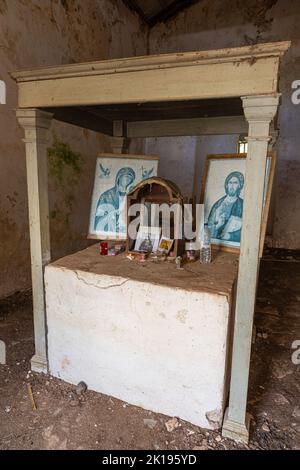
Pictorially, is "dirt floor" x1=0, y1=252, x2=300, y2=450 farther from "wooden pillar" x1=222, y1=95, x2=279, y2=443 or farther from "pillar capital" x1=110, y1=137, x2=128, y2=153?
"pillar capital" x1=110, y1=137, x2=128, y2=153

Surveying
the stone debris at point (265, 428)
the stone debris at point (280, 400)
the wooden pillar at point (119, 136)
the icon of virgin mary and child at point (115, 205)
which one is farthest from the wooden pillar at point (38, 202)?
the stone debris at point (280, 400)

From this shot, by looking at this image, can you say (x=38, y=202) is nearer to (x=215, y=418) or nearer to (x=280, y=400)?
(x=215, y=418)

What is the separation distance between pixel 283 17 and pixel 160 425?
238 inches

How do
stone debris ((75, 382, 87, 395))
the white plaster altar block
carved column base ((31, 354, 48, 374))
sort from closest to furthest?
the white plaster altar block, stone debris ((75, 382, 87, 395)), carved column base ((31, 354, 48, 374))

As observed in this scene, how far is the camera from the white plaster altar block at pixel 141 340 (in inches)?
55.5

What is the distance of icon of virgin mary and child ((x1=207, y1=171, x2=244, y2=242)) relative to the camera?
75.2 inches

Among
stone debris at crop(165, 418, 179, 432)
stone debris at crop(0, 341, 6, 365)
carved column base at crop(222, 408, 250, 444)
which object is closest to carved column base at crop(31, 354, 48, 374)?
A: stone debris at crop(0, 341, 6, 365)

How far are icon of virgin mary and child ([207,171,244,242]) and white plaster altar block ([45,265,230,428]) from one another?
0.69 meters

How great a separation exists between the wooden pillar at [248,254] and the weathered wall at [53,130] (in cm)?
178

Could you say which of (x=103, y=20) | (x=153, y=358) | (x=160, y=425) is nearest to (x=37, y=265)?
(x=153, y=358)

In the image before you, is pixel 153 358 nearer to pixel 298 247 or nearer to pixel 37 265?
pixel 37 265

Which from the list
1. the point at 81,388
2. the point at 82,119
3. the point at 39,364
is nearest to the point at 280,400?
the point at 81,388

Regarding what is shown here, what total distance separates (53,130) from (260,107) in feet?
8.83
